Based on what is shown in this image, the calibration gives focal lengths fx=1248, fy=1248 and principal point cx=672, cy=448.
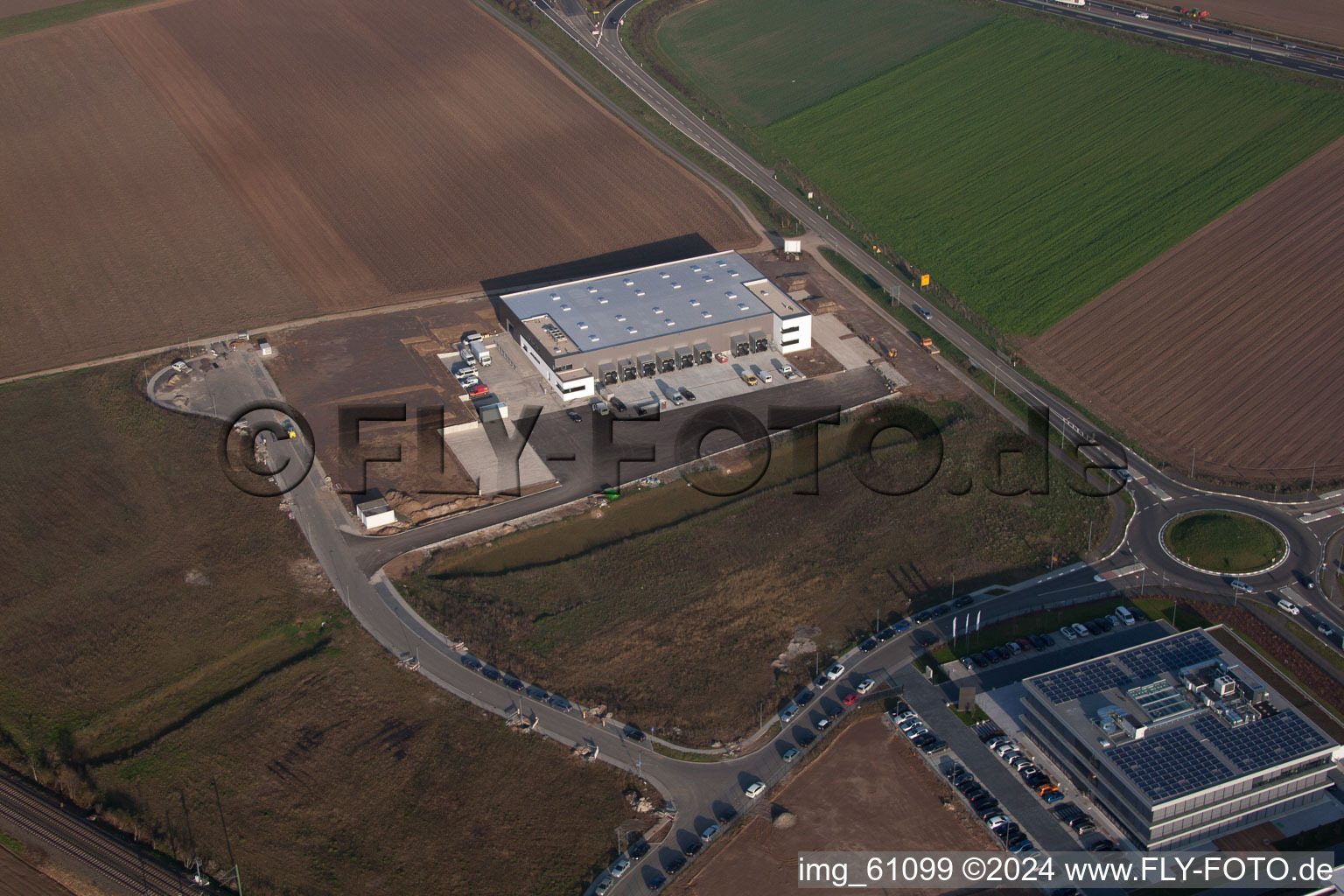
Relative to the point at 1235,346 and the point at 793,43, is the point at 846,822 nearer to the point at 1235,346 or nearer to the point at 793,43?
the point at 1235,346

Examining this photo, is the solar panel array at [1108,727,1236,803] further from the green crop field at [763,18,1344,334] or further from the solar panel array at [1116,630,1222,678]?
the green crop field at [763,18,1344,334]

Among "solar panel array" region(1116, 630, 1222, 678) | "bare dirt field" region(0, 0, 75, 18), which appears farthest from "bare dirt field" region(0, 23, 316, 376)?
"solar panel array" region(1116, 630, 1222, 678)

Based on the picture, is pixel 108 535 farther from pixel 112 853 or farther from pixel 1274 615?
pixel 1274 615

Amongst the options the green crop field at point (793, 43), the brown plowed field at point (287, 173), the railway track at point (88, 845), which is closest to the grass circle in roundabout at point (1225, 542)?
the brown plowed field at point (287, 173)

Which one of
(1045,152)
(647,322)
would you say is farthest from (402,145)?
(1045,152)

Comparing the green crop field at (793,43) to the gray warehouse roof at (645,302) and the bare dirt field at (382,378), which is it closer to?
the gray warehouse roof at (645,302)

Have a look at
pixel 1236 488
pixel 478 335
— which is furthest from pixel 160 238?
pixel 1236 488
